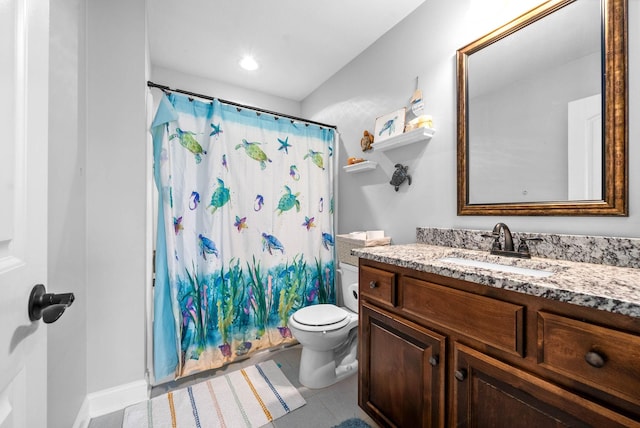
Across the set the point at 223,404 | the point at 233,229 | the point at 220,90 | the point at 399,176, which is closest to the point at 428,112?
the point at 399,176

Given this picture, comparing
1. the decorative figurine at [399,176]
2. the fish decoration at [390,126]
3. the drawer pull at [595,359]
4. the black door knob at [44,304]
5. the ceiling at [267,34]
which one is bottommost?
the drawer pull at [595,359]

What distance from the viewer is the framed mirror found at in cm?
102

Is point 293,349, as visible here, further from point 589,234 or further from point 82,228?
point 589,234

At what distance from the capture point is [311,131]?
2342mm

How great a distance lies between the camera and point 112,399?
1.46 meters

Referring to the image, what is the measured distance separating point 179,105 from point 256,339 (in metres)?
1.81

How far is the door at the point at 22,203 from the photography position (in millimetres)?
430

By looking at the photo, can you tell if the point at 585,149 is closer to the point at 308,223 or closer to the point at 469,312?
the point at 469,312

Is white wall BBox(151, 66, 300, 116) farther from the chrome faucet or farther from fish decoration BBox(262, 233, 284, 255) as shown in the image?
the chrome faucet

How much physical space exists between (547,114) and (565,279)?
0.84 meters

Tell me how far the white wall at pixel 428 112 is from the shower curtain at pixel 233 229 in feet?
Answer: 1.16

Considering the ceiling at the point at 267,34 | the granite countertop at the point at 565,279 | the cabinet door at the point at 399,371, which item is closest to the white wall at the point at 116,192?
the ceiling at the point at 267,34

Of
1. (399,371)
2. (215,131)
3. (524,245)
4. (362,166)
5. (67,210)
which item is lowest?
(399,371)

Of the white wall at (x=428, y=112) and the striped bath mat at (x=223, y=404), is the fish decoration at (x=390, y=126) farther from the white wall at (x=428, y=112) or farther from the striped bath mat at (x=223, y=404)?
the striped bath mat at (x=223, y=404)
